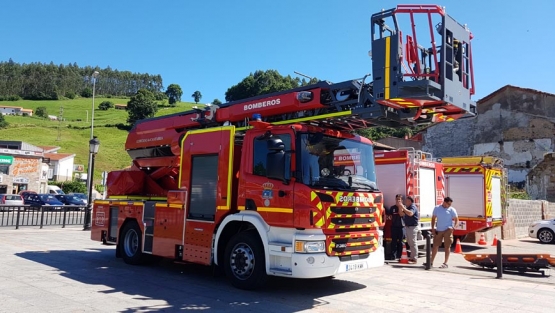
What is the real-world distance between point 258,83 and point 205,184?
301 ft

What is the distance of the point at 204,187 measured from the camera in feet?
28.4

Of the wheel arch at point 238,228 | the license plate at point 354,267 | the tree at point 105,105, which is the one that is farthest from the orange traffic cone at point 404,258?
the tree at point 105,105

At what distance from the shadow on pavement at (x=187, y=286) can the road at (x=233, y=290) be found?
0.05 feet

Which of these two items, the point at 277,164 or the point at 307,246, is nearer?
the point at 307,246

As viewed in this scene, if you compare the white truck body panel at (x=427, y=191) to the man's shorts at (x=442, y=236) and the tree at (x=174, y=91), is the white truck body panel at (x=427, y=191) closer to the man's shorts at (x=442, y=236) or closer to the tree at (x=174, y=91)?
the man's shorts at (x=442, y=236)

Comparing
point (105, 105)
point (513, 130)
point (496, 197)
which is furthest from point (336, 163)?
point (105, 105)

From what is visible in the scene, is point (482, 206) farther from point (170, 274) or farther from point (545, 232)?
point (170, 274)

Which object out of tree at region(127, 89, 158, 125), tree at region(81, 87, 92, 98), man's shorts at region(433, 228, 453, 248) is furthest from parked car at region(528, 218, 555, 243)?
tree at region(81, 87, 92, 98)

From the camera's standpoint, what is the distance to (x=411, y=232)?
1180cm

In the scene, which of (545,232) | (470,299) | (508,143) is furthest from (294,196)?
(508,143)

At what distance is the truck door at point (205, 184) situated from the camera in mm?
8242

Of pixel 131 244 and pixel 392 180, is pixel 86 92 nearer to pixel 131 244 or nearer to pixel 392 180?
pixel 131 244

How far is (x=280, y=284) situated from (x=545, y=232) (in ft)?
54.7

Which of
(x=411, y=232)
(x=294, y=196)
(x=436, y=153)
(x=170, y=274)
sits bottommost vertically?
(x=170, y=274)
